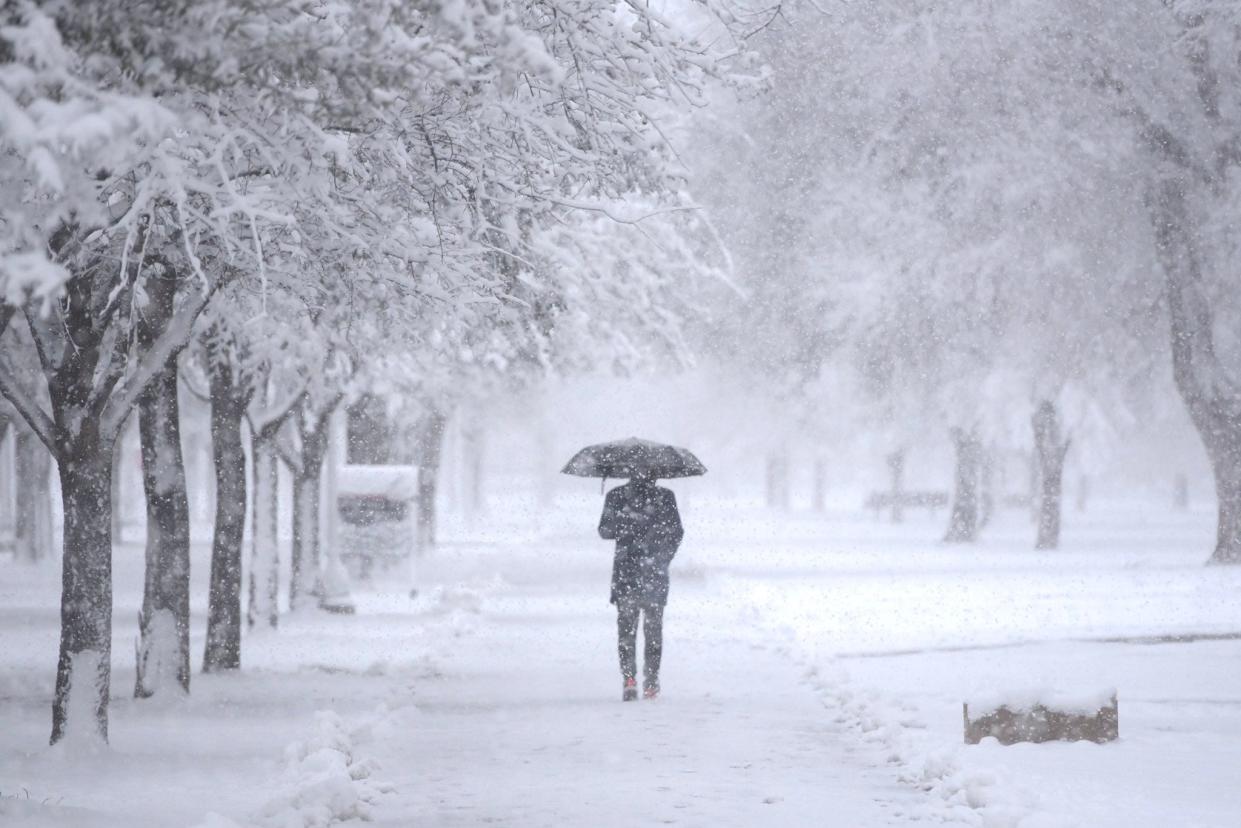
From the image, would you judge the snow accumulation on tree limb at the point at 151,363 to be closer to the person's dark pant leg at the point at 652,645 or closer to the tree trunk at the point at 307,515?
the person's dark pant leg at the point at 652,645

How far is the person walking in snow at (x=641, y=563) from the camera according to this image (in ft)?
42.7

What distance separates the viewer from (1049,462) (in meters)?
37.9

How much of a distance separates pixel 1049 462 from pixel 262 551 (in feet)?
77.4

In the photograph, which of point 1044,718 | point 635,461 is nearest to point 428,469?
point 635,461

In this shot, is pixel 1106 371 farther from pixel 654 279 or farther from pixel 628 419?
pixel 628 419

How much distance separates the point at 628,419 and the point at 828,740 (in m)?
69.0

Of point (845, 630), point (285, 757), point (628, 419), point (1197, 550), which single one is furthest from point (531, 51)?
point (628, 419)

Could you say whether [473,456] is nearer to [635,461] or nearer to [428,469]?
[428,469]

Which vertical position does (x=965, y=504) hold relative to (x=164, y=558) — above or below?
above

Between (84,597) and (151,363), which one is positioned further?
(151,363)

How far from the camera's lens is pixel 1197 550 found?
38062mm

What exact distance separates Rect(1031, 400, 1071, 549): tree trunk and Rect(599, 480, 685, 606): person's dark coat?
25.0 m

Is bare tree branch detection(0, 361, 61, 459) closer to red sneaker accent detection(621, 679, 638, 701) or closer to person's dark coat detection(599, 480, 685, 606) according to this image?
person's dark coat detection(599, 480, 685, 606)

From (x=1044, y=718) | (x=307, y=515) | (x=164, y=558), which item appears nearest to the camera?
(x=1044, y=718)
